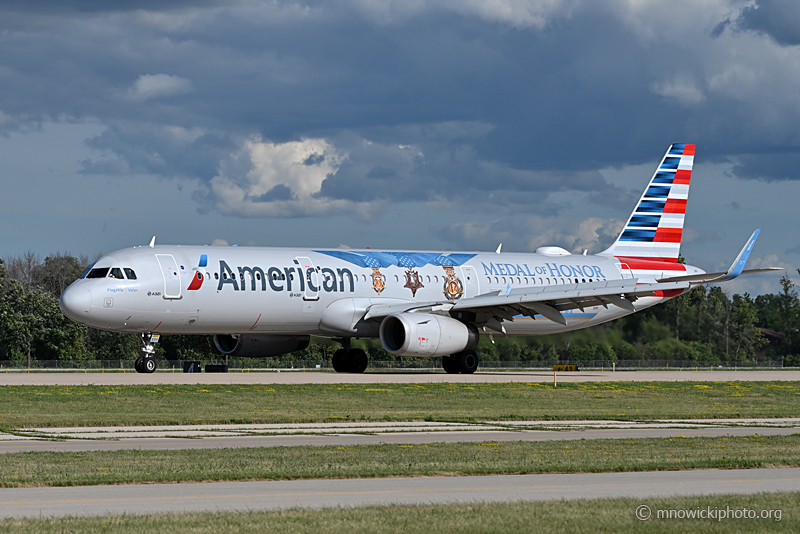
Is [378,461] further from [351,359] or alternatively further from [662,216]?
[662,216]

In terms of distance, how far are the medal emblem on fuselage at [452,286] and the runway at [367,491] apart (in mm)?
32007

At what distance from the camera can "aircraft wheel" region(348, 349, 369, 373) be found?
46.5 meters

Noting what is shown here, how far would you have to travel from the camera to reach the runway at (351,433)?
60.1 ft

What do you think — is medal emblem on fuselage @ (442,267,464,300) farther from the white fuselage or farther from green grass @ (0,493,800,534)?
green grass @ (0,493,800,534)

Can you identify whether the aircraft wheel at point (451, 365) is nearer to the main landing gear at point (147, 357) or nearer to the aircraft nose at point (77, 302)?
the main landing gear at point (147, 357)

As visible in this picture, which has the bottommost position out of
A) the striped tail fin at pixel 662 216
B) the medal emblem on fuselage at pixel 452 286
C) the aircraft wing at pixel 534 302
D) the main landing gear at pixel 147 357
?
the main landing gear at pixel 147 357

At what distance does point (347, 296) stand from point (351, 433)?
2280 centimetres

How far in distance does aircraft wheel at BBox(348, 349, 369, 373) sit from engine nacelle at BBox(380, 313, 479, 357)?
420 cm

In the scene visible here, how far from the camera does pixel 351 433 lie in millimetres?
20703

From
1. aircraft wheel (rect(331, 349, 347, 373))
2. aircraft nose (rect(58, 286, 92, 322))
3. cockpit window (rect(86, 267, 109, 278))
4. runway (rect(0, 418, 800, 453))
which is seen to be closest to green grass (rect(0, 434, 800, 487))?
runway (rect(0, 418, 800, 453))

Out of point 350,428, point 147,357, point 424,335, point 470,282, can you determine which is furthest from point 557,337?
point 350,428

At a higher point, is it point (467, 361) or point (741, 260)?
point (741, 260)

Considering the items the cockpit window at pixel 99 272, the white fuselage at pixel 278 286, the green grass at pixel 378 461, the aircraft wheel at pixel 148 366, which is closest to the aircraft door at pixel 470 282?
the white fuselage at pixel 278 286

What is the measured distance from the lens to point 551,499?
12227mm
